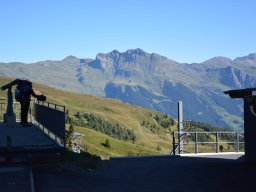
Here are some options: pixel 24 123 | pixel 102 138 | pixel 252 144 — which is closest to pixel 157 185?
pixel 252 144

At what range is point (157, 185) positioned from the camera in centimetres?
1254

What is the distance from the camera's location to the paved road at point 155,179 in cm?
1195

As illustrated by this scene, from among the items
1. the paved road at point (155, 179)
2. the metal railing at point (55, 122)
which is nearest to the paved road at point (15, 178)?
the paved road at point (155, 179)

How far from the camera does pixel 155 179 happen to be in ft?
44.8

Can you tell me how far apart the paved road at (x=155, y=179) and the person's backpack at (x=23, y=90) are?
533cm

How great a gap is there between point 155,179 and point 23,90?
849cm

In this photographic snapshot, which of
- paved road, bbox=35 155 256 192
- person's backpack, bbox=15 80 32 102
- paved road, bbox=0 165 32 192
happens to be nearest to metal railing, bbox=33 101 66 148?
person's backpack, bbox=15 80 32 102

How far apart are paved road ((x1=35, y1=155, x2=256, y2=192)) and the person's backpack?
533cm

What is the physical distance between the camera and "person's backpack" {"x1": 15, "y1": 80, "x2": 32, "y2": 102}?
20203 millimetres

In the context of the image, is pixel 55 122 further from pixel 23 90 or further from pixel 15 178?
pixel 15 178

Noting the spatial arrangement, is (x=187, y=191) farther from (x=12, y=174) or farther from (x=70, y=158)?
(x=70, y=158)

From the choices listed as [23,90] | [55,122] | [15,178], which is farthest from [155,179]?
[23,90]

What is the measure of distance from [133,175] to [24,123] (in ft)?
29.2

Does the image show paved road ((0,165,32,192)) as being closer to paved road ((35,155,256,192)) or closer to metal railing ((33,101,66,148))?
paved road ((35,155,256,192))
